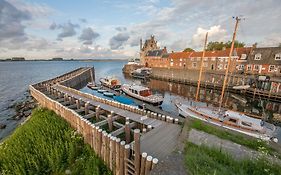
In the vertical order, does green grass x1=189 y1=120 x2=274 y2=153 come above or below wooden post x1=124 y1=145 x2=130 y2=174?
above

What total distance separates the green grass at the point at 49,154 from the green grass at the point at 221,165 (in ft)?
15.2

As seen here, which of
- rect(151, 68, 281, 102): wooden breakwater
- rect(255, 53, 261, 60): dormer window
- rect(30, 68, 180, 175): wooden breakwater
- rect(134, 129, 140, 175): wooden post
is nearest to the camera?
rect(134, 129, 140, 175): wooden post

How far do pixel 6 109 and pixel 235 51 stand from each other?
56.1m

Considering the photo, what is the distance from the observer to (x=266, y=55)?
37031 millimetres

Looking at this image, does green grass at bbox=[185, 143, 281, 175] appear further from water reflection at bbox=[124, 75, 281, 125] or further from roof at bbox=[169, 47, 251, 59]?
roof at bbox=[169, 47, 251, 59]

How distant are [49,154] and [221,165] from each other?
32.1 ft

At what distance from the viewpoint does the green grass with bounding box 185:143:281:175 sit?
5.06 meters

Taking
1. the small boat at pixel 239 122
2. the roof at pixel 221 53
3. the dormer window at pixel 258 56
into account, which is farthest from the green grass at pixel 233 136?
the roof at pixel 221 53

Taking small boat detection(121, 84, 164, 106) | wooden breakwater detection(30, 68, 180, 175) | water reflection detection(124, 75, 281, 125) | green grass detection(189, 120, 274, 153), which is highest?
green grass detection(189, 120, 274, 153)

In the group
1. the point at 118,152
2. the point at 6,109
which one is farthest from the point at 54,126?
the point at 6,109

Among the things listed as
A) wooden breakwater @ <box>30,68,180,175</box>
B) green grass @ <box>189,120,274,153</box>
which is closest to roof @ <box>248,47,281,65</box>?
green grass @ <box>189,120,274,153</box>

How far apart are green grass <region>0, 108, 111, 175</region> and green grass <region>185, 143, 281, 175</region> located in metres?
4.63

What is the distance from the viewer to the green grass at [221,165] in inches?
199

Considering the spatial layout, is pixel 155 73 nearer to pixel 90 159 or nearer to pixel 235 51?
pixel 235 51
